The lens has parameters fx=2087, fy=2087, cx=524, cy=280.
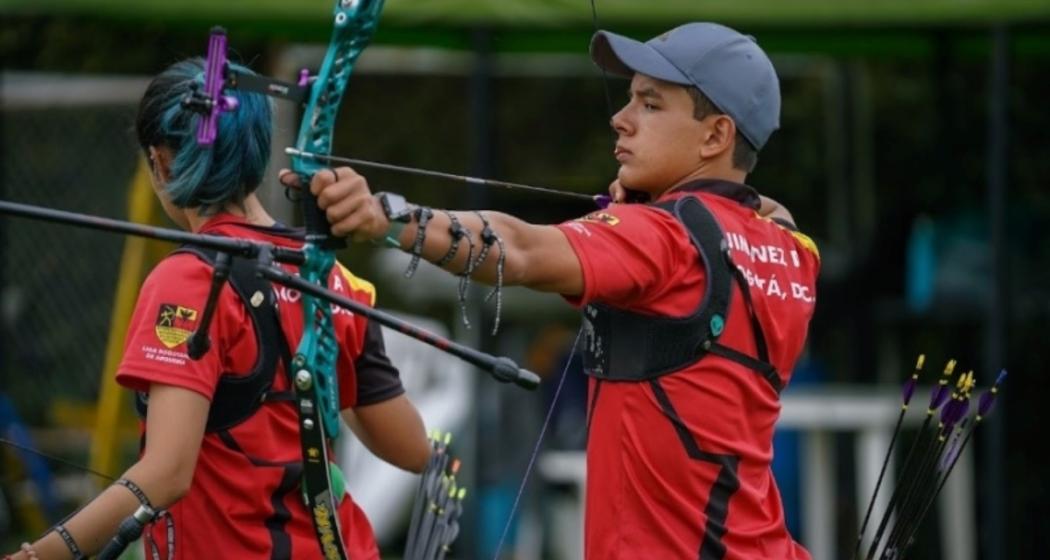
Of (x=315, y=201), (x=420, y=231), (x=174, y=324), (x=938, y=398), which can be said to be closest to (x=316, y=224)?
(x=315, y=201)

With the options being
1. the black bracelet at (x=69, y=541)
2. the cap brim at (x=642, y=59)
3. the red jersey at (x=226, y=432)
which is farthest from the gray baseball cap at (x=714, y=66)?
the black bracelet at (x=69, y=541)

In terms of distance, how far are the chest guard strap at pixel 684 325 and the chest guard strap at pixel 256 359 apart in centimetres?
60

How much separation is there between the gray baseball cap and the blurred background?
333cm

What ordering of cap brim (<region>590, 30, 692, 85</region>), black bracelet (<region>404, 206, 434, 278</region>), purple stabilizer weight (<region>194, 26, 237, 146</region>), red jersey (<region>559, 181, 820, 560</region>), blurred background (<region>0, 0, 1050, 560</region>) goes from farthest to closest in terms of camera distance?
blurred background (<region>0, 0, 1050, 560</region>) → cap brim (<region>590, 30, 692, 85</region>) → red jersey (<region>559, 181, 820, 560</region>) → purple stabilizer weight (<region>194, 26, 237, 146</region>) → black bracelet (<region>404, 206, 434, 278</region>)

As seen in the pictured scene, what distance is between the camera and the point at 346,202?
3.17 meters

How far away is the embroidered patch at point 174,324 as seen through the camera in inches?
146

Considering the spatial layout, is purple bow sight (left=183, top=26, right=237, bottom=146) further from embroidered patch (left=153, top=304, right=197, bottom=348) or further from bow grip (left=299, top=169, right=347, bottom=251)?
embroidered patch (left=153, top=304, right=197, bottom=348)

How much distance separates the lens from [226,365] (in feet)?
12.5

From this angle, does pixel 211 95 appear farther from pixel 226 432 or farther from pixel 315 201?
pixel 226 432

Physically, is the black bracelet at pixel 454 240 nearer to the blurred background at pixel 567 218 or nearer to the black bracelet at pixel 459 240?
the black bracelet at pixel 459 240

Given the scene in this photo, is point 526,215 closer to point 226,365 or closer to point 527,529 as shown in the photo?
point 527,529

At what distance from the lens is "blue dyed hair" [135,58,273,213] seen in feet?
12.6

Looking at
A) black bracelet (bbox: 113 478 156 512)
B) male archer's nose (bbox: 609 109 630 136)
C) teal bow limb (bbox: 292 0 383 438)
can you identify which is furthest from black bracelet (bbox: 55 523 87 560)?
male archer's nose (bbox: 609 109 630 136)

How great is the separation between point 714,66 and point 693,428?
67cm
